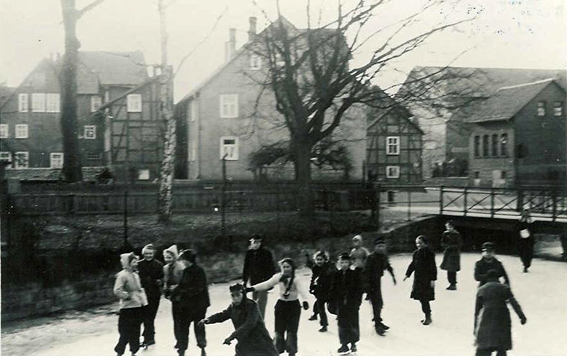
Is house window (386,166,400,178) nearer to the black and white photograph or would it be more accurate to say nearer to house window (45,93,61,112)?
the black and white photograph

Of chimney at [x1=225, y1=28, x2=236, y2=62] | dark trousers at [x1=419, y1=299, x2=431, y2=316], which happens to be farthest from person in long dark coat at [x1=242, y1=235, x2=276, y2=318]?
chimney at [x1=225, y1=28, x2=236, y2=62]

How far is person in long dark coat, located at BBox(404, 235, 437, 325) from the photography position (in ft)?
31.7

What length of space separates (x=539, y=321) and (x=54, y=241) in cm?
923

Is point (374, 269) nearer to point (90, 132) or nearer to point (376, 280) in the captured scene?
point (376, 280)

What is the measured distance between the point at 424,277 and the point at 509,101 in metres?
22.0

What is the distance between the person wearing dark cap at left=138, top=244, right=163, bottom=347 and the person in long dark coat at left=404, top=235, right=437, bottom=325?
3.99 meters

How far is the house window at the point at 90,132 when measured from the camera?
34.0 meters

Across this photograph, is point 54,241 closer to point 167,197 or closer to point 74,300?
point 74,300

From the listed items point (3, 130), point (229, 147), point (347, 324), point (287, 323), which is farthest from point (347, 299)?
point (229, 147)

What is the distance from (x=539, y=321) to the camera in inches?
385

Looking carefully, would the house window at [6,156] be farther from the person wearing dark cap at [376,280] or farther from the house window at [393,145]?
the house window at [393,145]

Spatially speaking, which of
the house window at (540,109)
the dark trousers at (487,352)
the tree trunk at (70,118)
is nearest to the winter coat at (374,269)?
the dark trousers at (487,352)

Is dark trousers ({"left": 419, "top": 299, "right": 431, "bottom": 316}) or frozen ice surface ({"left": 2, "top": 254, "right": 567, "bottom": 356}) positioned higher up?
dark trousers ({"left": 419, "top": 299, "right": 431, "bottom": 316})

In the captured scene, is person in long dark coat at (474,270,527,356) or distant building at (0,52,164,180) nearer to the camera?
person in long dark coat at (474,270,527,356)
